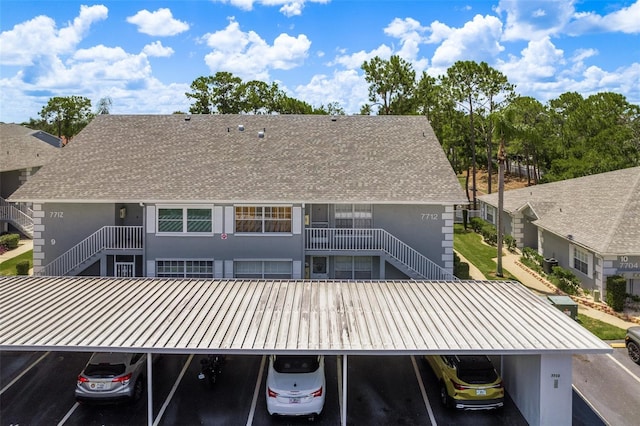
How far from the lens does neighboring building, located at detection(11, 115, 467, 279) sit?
74.6 ft

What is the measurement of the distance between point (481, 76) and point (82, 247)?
3511 centimetres

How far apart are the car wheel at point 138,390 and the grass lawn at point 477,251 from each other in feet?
65.3

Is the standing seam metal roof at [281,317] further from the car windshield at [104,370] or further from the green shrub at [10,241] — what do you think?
the green shrub at [10,241]

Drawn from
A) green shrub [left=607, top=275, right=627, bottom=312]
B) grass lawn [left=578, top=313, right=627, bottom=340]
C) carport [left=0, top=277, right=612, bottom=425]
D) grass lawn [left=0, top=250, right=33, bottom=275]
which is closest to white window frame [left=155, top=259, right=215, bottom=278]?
carport [left=0, top=277, right=612, bottom=425]

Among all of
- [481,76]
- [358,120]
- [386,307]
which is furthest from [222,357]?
[481,76]

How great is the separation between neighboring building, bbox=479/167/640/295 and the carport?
8009 millimetres

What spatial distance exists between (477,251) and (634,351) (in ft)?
58.2

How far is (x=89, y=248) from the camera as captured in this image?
22.8m

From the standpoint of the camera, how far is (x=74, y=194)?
75.0 ft

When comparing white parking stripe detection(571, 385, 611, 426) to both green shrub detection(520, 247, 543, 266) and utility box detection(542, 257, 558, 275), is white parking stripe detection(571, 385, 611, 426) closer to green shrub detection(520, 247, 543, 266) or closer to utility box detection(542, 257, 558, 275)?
utility box detection(542, 257, 558, 275)

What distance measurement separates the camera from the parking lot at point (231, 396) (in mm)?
13711

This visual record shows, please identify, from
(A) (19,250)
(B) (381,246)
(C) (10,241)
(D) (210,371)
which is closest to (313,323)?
(D) (210,371)

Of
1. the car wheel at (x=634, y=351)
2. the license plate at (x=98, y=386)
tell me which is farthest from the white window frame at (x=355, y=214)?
the license plate at (x=98, y=386)

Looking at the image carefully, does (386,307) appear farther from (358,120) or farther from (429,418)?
(358,120)
